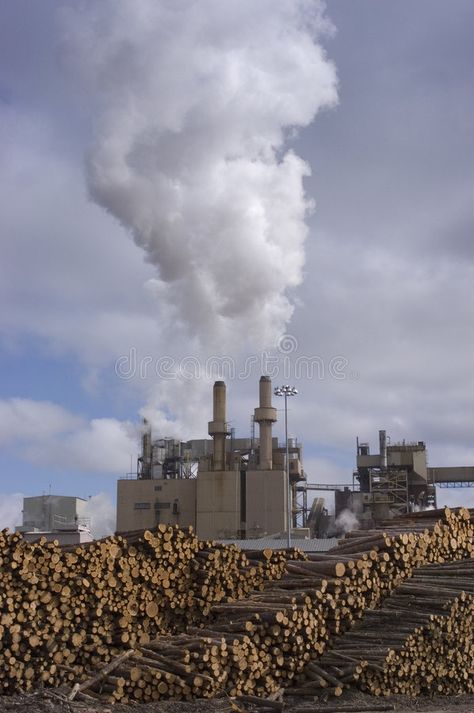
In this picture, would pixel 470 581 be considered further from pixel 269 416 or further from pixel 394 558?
pixel 269 416

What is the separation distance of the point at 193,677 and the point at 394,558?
4.60 m

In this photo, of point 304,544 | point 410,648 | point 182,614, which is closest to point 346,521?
point 304,544

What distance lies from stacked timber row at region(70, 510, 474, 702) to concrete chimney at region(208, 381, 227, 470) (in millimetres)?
41014

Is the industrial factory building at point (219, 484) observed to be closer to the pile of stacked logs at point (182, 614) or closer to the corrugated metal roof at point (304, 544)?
the corrugated metal roof at point (304, 544)

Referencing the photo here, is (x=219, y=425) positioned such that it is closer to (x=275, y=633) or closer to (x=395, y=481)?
(x=395, y=481)

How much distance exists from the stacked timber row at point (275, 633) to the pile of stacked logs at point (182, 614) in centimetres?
2

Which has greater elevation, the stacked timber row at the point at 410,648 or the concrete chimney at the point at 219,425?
the concrete chimney at the point at 219,425

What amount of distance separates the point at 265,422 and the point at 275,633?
4350 centimetres

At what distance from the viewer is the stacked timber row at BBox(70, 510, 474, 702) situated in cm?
1046

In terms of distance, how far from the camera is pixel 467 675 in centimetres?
1237

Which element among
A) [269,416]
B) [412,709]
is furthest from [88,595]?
[269,416]

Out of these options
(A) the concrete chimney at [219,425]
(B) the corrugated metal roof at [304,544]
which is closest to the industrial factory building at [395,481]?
(A) the concrete chimney at [219,425]

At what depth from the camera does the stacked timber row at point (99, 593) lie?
1081cm

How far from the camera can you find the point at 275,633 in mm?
11188
